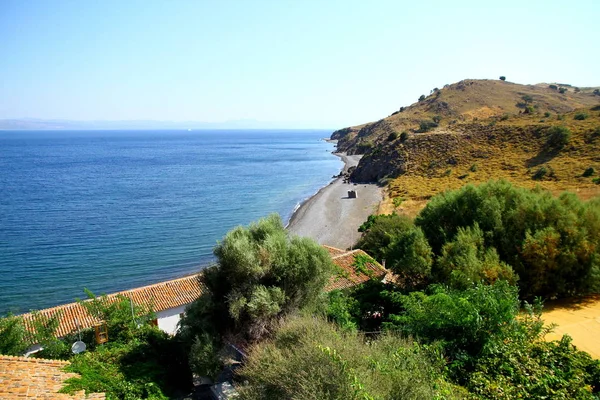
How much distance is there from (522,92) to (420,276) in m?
114

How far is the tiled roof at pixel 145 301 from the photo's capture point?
19.3 metres

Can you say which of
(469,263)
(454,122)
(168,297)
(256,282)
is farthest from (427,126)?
(256,282)

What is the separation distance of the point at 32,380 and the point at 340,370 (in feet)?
24.7

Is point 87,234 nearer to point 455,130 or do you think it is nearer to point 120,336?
point 120,336

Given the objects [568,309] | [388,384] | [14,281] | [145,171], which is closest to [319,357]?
[388,384]

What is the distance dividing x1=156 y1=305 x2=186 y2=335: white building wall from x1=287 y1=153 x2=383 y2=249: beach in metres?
17.1

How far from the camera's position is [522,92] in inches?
4338

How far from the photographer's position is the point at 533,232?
15.7 m

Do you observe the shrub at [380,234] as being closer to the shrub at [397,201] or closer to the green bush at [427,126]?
the shrub at [397,201]

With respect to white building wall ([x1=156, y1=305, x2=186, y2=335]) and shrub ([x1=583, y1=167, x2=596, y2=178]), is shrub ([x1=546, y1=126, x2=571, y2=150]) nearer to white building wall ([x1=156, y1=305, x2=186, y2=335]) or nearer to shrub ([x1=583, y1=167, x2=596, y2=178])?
shrub ([x1=583, y1=167, x2=596, y2=178])

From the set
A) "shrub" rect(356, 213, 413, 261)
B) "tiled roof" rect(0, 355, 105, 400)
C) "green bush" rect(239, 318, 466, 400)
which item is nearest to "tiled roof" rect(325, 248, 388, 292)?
"shrub" rect(356, 213, 413, 261)

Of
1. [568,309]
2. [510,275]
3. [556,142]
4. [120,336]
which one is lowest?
[120,336]

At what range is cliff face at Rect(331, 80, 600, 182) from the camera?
218 ft

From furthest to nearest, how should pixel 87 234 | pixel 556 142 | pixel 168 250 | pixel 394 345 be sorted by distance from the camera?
pixel 556 142
pixel 87 234
pixel 168 250
pixel 394 345
